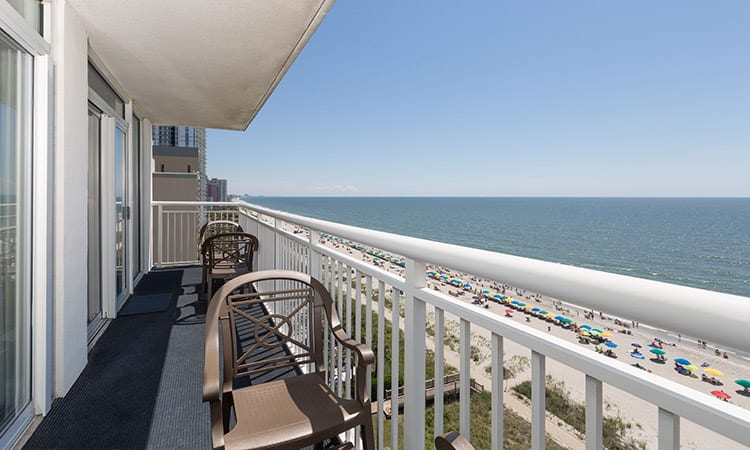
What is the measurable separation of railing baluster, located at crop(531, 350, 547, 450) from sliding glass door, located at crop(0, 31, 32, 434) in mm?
2492

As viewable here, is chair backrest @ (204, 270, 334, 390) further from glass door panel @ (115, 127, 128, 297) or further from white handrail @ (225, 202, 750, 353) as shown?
glass door panel @ (115, 127, 128, 297)

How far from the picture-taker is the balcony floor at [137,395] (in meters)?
2.04

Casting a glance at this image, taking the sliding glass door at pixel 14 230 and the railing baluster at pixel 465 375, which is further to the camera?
the sliding glass door at pixel 14 230

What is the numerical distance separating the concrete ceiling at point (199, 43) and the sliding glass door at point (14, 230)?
35.2 inches

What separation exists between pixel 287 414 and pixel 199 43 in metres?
3.06

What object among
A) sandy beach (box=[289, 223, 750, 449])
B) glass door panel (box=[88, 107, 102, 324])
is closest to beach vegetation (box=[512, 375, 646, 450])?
sandy beach (box=[289, 223, 750, 449])

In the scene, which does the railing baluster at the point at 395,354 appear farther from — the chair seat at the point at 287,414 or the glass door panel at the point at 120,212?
the glass door panel at the point at 120,212

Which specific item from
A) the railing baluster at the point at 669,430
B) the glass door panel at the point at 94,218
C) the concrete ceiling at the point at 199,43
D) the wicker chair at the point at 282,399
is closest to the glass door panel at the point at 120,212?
the glass door panel at the point at 94,218

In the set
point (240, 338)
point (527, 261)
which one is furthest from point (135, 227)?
point (527, 261)

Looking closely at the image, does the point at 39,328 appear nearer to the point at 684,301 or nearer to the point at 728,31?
the point at 684,301

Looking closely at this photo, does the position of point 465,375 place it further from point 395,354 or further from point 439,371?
point 395,354

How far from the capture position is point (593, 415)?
0.72m

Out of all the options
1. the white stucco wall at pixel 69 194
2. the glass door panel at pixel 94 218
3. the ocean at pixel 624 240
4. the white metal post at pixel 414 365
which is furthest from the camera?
the ocean at pixel 624 240

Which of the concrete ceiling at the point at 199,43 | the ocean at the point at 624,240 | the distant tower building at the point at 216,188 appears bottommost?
the ocean at the point at 624,240
